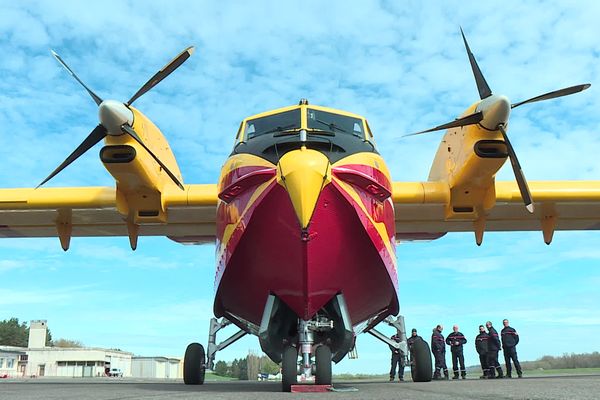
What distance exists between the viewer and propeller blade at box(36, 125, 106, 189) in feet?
30.3

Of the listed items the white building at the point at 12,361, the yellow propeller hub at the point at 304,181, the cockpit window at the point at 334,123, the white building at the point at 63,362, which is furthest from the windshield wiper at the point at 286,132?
the white building at the point at 63,362

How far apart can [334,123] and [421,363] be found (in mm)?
4355

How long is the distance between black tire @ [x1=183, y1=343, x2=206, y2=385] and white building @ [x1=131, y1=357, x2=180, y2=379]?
4015 cm

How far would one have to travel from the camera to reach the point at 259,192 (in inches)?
268

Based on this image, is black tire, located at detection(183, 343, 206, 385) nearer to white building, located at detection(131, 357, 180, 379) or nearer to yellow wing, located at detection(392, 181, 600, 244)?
yellow wing, located at detection(392, 181, 600, 244)

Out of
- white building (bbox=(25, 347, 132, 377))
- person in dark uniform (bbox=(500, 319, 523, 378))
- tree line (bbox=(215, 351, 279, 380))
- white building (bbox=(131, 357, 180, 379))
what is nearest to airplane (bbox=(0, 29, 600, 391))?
person in dark uniform (bbox=(500, 319, 523, 378))

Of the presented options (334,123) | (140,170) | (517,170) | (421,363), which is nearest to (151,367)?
(140,170)

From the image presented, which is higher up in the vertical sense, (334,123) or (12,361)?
(334,123)

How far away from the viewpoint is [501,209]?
12.2 metres

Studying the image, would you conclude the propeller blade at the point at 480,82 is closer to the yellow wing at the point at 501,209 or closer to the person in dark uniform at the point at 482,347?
the yellow wing at the point at 501,209

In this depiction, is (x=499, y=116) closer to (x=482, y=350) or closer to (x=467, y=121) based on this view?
(x=467, y=121)

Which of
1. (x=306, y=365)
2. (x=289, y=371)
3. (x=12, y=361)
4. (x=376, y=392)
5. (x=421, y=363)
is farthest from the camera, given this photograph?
(x=12, y=361)

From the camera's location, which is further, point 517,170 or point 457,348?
point 457,348

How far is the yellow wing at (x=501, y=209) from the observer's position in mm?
10578
